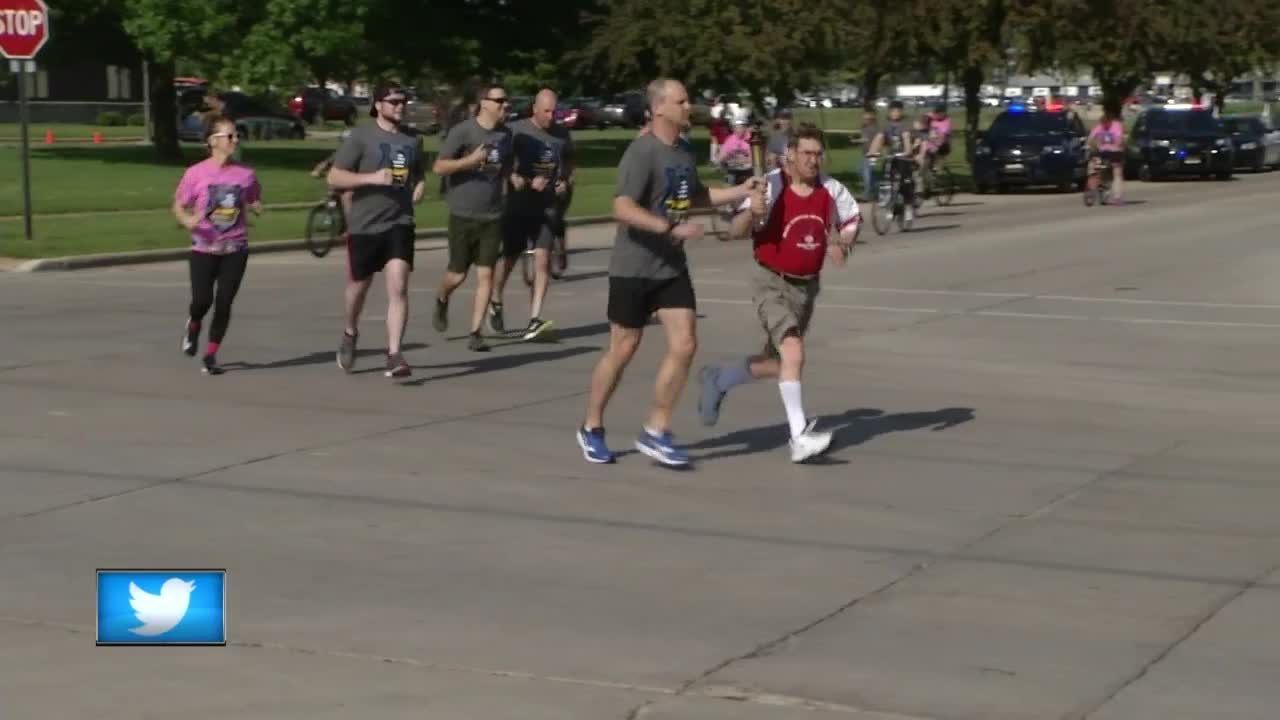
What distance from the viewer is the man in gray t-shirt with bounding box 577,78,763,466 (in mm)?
10695

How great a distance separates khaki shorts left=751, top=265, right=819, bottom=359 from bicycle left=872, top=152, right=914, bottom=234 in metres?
19.2

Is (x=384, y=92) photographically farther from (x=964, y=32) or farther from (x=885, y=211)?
(x=964, y=32)

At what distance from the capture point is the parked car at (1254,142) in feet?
176

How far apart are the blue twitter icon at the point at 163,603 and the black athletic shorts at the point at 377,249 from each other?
943 cm

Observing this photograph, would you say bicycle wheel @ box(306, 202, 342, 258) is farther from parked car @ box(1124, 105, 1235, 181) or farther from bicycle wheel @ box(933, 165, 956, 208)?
parked car @ box(1124, 105, 1235, 181)

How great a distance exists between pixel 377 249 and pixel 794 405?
395 cm

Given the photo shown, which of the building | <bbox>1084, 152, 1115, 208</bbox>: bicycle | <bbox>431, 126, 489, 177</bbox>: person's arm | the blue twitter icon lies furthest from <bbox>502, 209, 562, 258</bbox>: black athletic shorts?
the building

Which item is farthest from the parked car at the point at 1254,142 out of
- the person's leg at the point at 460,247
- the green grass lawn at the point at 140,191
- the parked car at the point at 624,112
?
the parked car at the point at 624,112

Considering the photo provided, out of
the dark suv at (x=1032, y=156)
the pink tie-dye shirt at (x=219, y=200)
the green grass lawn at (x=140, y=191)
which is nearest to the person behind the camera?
the pink tie-dye shirt at (x=219, y=200)

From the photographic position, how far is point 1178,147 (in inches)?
1903

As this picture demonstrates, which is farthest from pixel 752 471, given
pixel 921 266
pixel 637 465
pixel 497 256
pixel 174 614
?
pixel 921 266

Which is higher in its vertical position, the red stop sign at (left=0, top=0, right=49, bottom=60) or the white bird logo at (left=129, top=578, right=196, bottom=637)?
the red stop sign at (left=0, top=0, right=49, bottom=60)

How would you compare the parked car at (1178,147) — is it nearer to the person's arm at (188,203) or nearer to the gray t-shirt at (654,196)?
the person's arm at (188,203)

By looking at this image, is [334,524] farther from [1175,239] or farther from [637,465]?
[1175,239]
